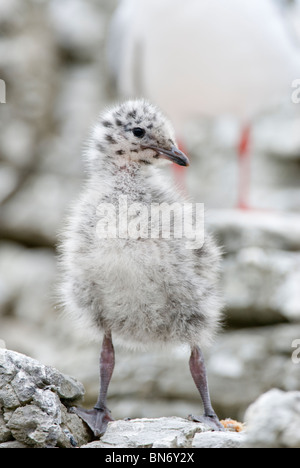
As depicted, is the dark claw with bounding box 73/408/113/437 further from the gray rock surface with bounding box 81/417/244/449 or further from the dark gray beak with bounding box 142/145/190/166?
the dark gray beak with bounding box 142/145/190/166

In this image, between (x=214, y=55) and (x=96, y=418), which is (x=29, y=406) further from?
(x=214, y=55)

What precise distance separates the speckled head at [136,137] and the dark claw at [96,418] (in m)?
0.68

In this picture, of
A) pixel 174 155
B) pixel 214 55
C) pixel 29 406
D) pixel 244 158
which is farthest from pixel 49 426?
pixel 244 158

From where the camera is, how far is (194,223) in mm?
2199

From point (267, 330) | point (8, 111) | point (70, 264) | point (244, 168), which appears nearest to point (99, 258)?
point (70, 264)

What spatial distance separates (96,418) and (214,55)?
3722 mm

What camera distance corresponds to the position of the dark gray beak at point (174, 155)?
84.4 inches

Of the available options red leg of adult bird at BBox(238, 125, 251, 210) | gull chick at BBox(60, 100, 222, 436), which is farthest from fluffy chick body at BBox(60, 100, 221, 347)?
red leg of adult bird at BBox(238, 125, 251, 210)

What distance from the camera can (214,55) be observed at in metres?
5.27

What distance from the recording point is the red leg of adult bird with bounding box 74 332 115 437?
1.94 meters

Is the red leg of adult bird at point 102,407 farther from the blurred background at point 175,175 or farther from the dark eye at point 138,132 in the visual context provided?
the blurred background at point 175,175
